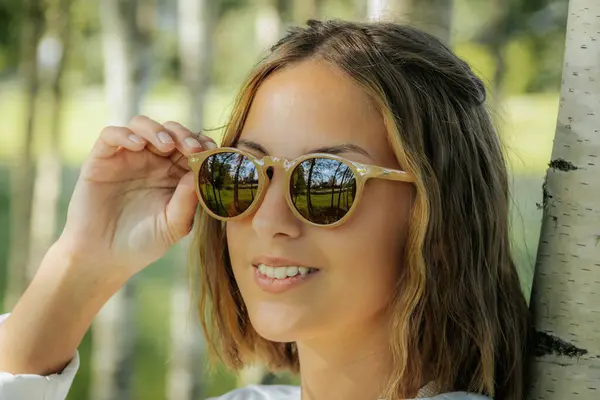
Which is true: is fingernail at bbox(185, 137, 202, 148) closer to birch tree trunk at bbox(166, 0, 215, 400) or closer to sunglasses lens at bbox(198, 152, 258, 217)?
sunglasses lens at bbox(198, 152, 258, 217)

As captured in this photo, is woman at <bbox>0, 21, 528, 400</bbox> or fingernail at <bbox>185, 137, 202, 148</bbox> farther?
fingernail at <bbox>185, 137, 202, 148</bbox>

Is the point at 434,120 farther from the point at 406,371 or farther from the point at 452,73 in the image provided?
the point at 406,371

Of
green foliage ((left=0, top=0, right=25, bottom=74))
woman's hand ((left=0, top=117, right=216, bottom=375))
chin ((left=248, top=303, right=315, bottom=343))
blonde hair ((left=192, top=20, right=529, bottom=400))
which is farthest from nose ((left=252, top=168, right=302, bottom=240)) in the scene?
green foliage ((left=0, top=0, right=25, bottom=74))

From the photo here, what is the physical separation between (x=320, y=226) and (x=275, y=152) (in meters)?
0.23

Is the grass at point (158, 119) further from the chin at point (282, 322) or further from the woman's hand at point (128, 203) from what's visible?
the chin at point (282, 322)

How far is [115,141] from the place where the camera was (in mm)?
2605

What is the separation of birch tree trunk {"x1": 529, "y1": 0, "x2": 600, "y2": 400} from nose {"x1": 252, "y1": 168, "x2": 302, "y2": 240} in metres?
0.66

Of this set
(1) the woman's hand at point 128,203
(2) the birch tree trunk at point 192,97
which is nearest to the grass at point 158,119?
(2) the birch tree trunk at point 192,97

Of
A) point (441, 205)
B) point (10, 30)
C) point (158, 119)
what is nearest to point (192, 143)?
point (441, 205)

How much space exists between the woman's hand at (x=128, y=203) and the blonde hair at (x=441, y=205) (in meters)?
0.33

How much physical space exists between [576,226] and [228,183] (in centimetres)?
87

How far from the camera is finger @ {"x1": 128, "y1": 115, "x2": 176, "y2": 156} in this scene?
2557 millimetres

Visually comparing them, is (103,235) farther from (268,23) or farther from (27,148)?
(27,148)

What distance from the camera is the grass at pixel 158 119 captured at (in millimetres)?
11750
